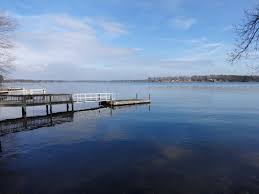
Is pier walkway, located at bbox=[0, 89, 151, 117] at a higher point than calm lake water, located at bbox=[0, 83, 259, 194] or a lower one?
higher

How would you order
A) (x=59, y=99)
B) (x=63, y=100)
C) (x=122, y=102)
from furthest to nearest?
(x=122, y=102), (x=59, y=99), (x=63, y=100)

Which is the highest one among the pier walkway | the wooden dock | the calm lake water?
the pier walkway

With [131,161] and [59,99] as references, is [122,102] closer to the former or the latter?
[59,99]

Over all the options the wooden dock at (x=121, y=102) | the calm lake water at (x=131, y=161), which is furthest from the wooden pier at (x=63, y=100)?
the calm lake water at (x=131, y=161)

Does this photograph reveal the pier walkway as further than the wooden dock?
No

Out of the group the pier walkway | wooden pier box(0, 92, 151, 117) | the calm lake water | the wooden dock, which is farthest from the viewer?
the wooden dock

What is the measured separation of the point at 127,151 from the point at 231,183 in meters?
7.24

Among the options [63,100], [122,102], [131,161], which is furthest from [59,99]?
[131,161]

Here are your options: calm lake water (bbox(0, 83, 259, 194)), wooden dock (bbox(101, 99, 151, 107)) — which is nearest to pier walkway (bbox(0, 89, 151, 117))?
wooden dock (bbox(101, 99, 151, 107))

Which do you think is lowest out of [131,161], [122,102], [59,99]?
[131,161]

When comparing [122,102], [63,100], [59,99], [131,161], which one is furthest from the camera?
[122,102]

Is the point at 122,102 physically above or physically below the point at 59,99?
below

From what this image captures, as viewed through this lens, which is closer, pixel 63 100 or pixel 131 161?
pixel 131 161

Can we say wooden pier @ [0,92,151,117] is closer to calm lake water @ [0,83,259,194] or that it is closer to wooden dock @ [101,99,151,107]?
wooden dock @ [101,99,151,107]
